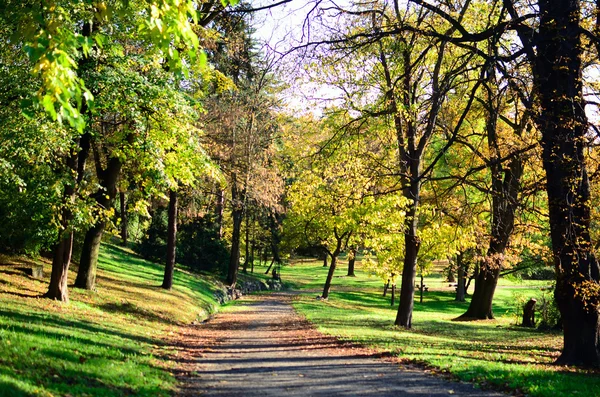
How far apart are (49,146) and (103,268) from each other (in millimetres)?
14272

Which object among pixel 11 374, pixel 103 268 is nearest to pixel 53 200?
pixel 11 374

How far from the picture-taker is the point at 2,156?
38.1ft

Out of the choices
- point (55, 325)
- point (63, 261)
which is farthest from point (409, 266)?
point (55, 325)

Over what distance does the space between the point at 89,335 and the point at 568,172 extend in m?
10.6

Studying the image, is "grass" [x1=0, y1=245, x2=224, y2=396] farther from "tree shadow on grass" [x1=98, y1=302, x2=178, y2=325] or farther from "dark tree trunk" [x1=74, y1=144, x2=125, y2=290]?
"dark tree trunk" [x1=74, y1=144, x2=125, y2=290]

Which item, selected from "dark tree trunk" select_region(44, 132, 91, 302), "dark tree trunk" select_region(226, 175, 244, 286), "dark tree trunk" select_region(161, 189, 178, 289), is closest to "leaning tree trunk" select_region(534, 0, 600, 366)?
"dark tree trunk" select_region(44, 132, 91, 302)

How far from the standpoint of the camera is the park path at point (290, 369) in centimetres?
847

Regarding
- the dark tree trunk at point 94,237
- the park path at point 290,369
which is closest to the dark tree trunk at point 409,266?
the park path at point 290,369

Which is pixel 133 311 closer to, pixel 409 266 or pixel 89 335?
pixel 89 335

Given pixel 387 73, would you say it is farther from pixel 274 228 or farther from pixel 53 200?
pixel 274 228

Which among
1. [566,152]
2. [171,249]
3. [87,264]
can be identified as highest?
[566,152]

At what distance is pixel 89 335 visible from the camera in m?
11.3

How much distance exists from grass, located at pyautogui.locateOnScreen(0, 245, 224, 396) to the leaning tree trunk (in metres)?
8.00

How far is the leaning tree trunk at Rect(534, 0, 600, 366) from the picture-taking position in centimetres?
1035
